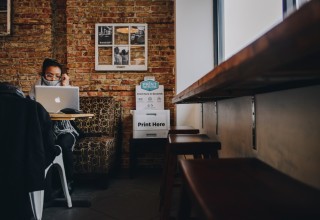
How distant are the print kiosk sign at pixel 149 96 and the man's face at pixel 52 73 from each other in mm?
1148

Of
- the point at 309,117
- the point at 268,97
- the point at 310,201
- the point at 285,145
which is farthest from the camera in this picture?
the point at 268,97

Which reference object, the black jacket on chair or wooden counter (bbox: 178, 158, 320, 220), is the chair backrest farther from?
wooden counter (bbox: 178, 158, 320, 220)

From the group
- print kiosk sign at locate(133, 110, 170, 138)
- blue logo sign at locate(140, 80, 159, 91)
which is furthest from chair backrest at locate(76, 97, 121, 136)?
blue logo sign at locate(140, 80, 159, 91)

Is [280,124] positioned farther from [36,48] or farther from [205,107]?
[36,48]

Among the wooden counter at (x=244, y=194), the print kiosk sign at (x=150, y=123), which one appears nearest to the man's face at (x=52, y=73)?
the print kiosk sign at (x=150, y=123)

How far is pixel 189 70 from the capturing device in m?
3.71

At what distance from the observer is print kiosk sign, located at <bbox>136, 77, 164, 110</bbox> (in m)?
4.03

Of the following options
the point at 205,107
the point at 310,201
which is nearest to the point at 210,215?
the point at 310,201

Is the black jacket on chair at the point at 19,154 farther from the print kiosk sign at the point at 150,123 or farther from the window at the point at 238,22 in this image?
the print kiosk sign at the point at 150,123

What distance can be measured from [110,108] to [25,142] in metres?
1.99

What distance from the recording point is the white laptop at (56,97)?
260cm

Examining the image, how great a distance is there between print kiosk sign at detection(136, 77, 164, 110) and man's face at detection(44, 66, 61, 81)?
45.2 inches

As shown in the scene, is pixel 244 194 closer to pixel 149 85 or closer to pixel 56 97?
Answer: pixel 56 97

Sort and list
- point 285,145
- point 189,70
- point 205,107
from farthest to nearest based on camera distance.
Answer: point 189,70
point 205,107
point 285,145
